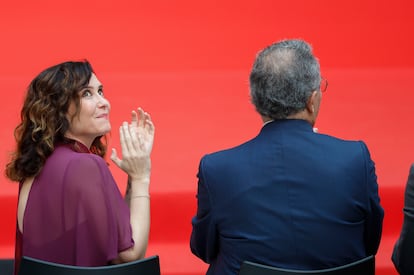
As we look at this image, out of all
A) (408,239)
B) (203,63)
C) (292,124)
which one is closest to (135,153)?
(292,124)

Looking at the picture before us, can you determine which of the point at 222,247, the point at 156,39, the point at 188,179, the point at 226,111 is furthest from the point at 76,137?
the point at 156,39

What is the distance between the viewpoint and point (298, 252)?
193cm

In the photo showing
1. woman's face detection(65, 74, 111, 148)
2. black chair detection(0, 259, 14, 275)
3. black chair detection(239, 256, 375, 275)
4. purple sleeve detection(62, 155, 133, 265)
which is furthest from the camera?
black chair detection(0, 259, 14, 275)

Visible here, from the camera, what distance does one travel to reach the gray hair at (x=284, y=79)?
196 cm

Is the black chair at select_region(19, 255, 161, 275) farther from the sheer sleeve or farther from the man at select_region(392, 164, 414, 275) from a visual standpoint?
the man at select_region(392, 164, 414, 275)

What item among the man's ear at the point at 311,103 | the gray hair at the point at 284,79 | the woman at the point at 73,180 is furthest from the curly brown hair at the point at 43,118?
the man's ear at the point at 311,103

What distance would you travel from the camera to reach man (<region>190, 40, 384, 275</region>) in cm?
194

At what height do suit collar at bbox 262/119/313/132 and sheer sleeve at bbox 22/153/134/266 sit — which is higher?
suit collar at bbox 262/119/313/132

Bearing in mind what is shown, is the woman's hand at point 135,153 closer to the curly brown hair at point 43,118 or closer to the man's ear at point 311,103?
the curly brown hair at point 43,118

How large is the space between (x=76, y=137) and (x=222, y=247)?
54cm

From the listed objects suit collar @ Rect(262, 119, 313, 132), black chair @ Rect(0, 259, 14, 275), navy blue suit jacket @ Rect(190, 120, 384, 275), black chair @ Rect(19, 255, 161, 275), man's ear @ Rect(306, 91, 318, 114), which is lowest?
black chair @ Rect(0, 259, 14, 275)

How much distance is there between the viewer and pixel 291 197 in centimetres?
194

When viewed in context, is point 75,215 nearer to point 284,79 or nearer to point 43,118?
point 43,118

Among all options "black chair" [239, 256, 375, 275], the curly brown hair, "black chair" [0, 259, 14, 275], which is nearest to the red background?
"black chair" [0, 259, 14, 275]
